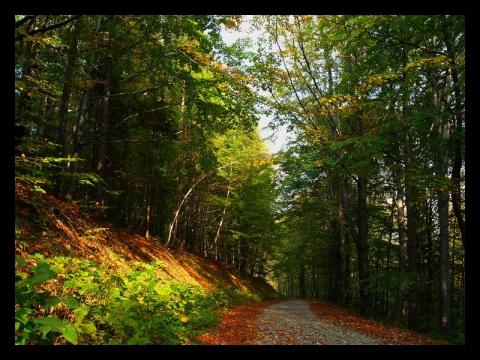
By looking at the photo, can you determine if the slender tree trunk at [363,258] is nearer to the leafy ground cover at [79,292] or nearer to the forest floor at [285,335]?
the forest floor at [285,335]

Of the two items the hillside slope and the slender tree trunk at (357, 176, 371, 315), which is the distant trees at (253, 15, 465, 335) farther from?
the hillside slope

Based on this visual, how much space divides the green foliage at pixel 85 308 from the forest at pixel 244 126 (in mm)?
44

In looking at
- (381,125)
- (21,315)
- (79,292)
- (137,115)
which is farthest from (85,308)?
(137,115)

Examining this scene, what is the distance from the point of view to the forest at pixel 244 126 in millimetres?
6203

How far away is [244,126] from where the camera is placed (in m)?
12.1

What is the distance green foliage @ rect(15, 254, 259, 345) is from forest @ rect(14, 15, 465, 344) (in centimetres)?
4

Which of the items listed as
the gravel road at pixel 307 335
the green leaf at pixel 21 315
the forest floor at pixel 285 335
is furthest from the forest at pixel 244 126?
the gravel road at pixel 307 335

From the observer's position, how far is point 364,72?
9883mm

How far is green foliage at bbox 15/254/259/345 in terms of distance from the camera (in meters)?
3.34

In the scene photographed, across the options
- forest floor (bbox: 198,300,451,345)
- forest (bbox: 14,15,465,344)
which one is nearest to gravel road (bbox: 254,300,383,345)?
forest floor (bbox: 198,300,451,345)

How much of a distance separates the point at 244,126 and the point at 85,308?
9526 mm

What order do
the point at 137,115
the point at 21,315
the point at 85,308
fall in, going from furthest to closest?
the point at 137,115 < the point at 85,308 < the point at 21,315

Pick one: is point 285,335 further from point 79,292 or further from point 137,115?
point 137,115
